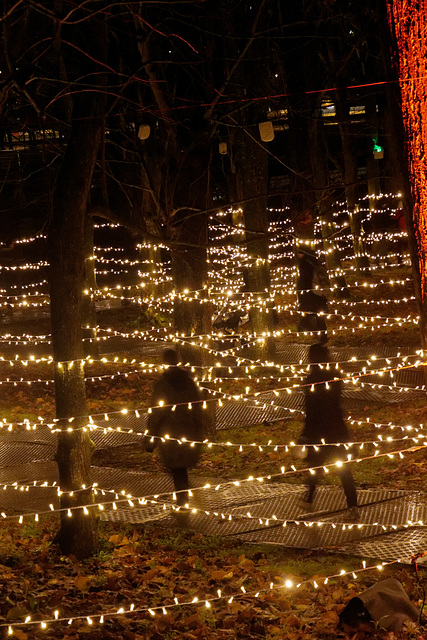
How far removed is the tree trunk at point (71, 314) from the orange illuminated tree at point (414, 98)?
3.32m

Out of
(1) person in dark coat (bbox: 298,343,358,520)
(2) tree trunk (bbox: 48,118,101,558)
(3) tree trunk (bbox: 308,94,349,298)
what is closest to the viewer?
(2) tree trunk (bbox: 48,118,101,558)

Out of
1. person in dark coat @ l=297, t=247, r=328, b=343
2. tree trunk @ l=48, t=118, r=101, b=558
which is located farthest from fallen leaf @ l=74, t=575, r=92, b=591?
person in dark coat @ l=297, t=247, r=328, b=343

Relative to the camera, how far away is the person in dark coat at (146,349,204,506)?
29.5ft

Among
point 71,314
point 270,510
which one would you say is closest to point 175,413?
point 270,510

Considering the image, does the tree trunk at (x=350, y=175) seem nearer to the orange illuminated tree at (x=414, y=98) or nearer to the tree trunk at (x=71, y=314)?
the tree trunk at (x=71, y=314)

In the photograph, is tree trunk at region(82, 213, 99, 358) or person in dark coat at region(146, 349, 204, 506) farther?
tree trunk at region(82, 213, 99, 358)

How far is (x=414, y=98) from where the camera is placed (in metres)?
5.32

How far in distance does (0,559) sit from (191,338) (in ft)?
16.1

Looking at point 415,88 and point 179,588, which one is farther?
point 179,588

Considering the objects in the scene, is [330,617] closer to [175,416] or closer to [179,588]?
[179,588]

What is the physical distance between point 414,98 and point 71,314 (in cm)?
391

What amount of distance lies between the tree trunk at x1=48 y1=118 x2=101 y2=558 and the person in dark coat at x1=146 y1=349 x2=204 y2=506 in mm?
1513

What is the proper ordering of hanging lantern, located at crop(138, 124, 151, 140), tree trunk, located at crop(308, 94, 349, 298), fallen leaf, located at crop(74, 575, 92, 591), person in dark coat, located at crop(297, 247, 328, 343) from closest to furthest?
fallen leaf, located at crop(74, 575, 92, 591), hanging lantern, located at crop(138, 124, 151, 140), person in dark coat, located at crop(297, 247, 328, 343), tree trunk, located at crop(308, 94, 349, 298)

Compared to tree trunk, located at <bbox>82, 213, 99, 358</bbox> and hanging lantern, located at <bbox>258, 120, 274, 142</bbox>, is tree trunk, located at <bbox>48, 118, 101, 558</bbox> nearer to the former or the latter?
hanging lantern, located at <bbox>258, 120, 274, 142</bbox>
